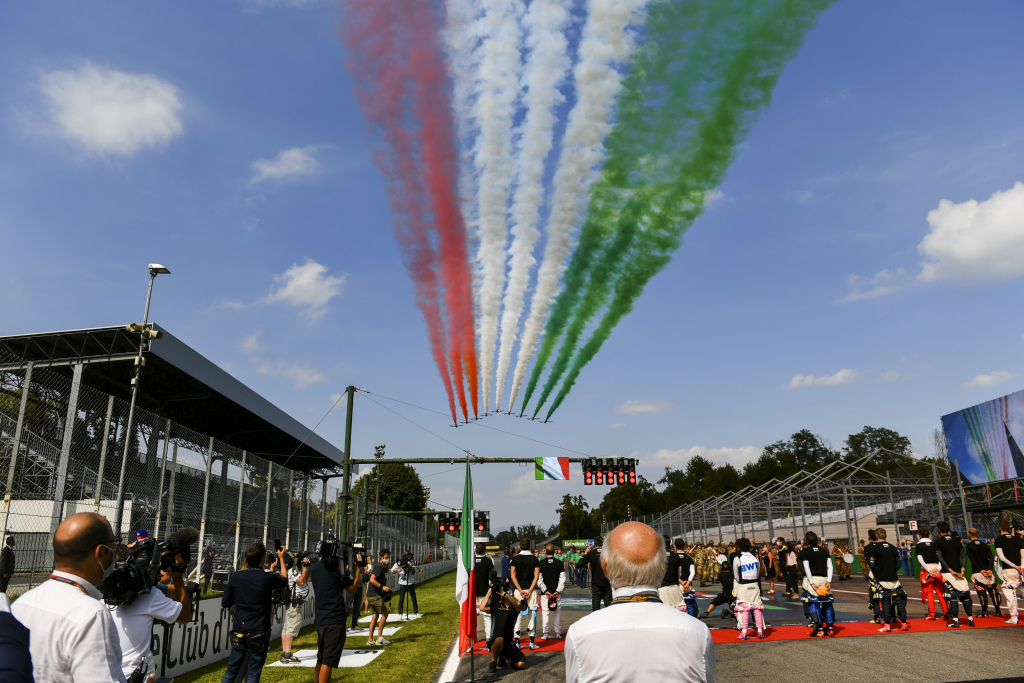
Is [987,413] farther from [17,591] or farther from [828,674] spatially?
[17,591]

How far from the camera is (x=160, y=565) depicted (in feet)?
15.8

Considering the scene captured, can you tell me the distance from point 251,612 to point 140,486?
11.6 m

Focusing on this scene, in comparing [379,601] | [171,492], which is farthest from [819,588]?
[171,492]

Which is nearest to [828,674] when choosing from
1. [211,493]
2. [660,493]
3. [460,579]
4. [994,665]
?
[994,665]

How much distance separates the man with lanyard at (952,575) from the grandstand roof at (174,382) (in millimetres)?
25030

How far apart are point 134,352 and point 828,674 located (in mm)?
26078

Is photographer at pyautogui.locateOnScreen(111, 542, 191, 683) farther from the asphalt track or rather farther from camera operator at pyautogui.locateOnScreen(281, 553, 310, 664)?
camera operator at pyautogui.locateOnScreen(281, 553, 310, 664)

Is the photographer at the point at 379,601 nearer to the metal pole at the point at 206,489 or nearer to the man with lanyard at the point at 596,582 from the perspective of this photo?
the man with lanyard at the point at 596,582

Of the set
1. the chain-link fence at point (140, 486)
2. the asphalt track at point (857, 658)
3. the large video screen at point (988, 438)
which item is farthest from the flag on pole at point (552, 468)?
the large video screen at point (988, 438)

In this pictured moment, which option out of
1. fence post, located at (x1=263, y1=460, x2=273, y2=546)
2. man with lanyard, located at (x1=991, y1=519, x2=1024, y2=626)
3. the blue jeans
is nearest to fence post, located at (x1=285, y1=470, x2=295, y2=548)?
fence post, located at (x1=263, y1=460, x2=273, y2=546)

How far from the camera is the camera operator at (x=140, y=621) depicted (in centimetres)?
429

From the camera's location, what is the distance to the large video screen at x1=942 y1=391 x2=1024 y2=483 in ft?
93.8

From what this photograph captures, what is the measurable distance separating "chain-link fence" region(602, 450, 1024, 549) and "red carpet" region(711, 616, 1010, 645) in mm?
8991

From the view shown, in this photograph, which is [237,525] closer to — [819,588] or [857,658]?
[819,588]
